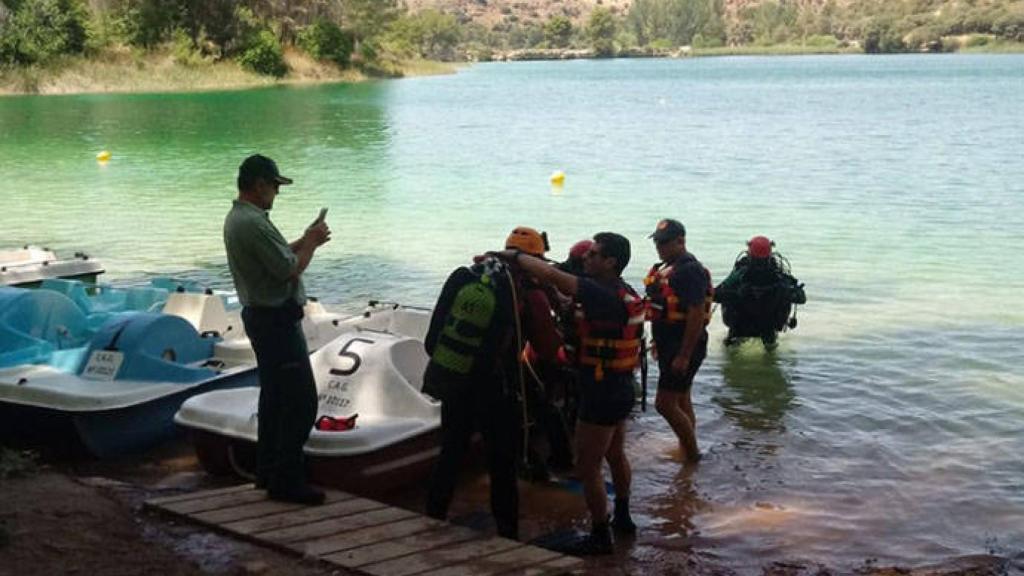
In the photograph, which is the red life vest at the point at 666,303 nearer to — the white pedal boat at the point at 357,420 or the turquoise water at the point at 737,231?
the turquoise water at the point at 737,231

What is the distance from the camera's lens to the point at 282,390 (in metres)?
6.50

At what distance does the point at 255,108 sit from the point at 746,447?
52.2m

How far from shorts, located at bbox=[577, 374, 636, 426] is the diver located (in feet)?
19.0

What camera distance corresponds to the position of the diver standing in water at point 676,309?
8.18m

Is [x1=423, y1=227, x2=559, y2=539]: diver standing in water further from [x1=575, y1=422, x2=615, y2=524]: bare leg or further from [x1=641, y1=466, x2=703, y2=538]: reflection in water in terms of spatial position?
[x1=641, y1=466, x2=703, y2=538]: reflection in water

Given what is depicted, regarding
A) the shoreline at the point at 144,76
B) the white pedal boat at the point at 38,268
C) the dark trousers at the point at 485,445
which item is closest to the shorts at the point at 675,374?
the dark trousers at the point at 485,445

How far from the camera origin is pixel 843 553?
7.62 m

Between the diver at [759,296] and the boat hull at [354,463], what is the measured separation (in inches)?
205

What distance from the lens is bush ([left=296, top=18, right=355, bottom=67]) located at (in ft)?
290

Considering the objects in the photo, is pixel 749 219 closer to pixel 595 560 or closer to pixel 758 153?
pixel 758 153

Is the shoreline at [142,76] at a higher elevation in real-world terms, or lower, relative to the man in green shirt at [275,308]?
lower

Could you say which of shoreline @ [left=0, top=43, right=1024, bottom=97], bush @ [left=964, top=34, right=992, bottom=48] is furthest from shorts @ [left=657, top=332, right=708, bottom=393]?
bush @ [left=964, top=34, right=992, bottom=48]

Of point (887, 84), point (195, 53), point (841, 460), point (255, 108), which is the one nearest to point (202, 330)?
point (841, 460)

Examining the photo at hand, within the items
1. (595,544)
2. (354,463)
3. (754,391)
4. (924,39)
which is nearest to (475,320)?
(595,544)
